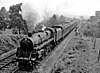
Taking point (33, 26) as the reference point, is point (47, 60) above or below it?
below

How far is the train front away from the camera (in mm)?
11367

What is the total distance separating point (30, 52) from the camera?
465 inches

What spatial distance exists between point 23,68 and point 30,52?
5.32 feet

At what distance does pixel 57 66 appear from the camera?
1188 centimetres

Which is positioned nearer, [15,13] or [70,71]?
[70,71]

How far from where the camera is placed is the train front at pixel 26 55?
11.4 m

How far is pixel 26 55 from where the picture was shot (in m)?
11.9

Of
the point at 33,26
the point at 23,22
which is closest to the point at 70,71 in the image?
the point at 23,22

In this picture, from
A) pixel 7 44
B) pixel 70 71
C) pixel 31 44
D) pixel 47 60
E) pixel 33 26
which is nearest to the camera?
pixel 70 71

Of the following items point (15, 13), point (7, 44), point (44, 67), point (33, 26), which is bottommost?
point (44, 67)

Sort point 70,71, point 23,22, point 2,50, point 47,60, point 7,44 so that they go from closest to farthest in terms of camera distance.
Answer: point 70,71, point 47,60, point 2,50, point 7,44, point 23,22

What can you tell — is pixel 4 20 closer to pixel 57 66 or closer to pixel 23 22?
pixel 23 22

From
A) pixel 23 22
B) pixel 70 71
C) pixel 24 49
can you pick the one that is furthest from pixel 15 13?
pixel 70 71

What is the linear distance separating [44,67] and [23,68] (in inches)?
76.4
